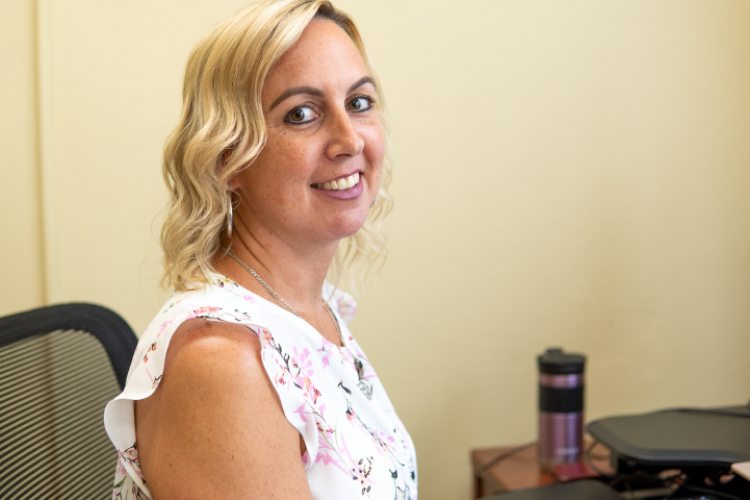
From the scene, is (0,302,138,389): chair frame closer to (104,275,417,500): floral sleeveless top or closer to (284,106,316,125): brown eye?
(104,275,417,500): floral sleeveless top

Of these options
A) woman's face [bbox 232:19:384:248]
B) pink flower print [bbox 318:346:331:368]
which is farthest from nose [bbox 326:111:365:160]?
pink flower print [bbox 318:346:331:368]

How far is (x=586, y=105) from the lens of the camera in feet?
5.72

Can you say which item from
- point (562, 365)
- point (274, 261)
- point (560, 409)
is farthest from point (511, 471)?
point (274, 261)

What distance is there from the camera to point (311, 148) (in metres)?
0.93

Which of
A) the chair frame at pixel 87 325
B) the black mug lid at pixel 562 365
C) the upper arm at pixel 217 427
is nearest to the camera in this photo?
the upper arm at pixel 217 427

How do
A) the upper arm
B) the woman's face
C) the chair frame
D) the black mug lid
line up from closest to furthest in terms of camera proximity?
the upper arm → the chair frame → the woman's face → the black mug lid

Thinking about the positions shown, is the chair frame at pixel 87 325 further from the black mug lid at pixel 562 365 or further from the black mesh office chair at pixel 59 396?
the black mug lid at pixel 562 365

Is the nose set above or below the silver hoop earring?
above

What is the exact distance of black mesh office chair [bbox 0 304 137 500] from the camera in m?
0.74

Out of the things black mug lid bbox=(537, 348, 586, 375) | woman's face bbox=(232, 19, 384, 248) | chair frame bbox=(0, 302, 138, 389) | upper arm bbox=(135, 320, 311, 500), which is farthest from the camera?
black mug lid bbox=(537, 348, 586, 375)

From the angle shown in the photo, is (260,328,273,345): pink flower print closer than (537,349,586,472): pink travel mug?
Yes

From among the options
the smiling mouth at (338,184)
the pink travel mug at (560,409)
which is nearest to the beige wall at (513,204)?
the pink travel mug at (560,409)

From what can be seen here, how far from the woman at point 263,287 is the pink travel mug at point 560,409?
1.80 ft

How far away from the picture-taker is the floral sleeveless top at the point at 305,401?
76 centimetres
